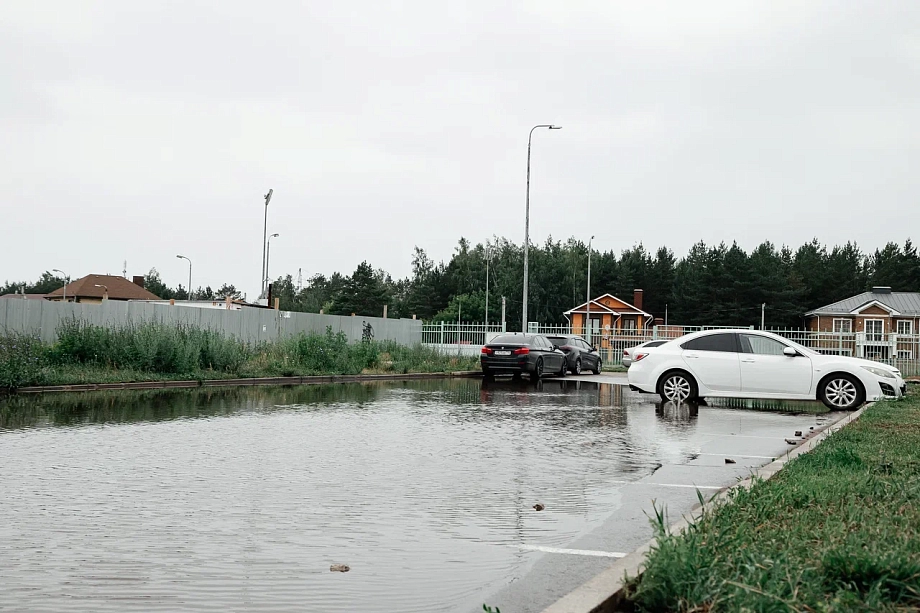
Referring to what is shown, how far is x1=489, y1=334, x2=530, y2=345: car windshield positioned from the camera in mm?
31047

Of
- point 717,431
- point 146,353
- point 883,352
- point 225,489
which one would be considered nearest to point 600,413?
point 717,431

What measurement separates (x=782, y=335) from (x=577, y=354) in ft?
34.6

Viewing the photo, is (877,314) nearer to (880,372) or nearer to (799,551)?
(880,372)

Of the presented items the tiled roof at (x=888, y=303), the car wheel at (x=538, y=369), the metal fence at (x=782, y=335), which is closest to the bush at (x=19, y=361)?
the car wheel at (x=538, y=369)

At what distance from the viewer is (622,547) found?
21.1 ft

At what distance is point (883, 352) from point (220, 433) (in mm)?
32149

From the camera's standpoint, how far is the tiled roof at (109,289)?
9979 cm

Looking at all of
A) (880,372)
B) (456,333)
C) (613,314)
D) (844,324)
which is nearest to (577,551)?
(880,372)

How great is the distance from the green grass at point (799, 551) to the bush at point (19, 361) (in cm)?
1645

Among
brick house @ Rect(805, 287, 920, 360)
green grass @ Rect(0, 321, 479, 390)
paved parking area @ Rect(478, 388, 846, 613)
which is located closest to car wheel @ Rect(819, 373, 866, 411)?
paved parking area @ Rect(478, 388, 846, 613)

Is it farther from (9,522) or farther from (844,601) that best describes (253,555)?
(844,601)

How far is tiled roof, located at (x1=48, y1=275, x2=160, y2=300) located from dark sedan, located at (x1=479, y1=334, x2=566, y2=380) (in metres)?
76.1

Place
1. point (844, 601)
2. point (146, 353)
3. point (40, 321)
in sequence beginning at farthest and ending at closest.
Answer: point (40, 321)
point (146, 353)
point (844, 601)

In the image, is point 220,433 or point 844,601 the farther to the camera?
point 220,433
